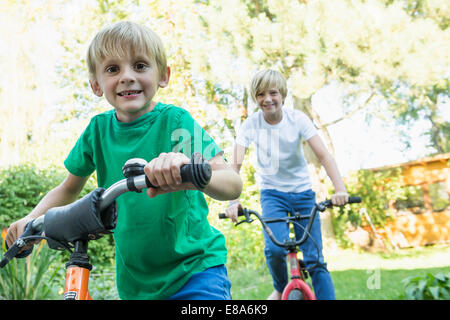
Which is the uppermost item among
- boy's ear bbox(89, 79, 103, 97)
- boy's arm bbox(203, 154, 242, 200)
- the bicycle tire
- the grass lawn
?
boy's ear bbox(89, 79, 103, 97)

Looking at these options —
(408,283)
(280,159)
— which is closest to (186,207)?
(280,159)

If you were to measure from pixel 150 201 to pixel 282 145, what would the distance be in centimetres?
185

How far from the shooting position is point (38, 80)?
12.2 meters

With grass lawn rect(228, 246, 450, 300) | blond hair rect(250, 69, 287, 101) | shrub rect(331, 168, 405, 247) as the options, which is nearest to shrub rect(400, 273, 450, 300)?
grass lawn rect(228, 246, 450, 300)

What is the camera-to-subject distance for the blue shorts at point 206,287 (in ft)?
4.41

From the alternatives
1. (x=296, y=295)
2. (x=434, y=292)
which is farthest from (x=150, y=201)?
(x=434, y=292)

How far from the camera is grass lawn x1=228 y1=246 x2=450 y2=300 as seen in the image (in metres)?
5.76

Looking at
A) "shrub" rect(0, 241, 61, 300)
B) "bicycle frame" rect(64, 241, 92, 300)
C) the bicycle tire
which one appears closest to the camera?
"bicycle frame" rect(64, 241, 92, 300)

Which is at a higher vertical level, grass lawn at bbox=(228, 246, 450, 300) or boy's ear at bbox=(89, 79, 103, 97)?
boy's ear at bbox=(89, 79, 103, 97)

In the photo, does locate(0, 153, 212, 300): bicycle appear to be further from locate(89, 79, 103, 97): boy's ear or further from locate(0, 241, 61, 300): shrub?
locate(0, 241, 61, 300): shrub

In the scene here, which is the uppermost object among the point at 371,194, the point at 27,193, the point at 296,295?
the point at 371,194

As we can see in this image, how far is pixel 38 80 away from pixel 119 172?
12.0 metres

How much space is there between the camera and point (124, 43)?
1428mm

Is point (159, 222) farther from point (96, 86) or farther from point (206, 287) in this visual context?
point (96, 86)
